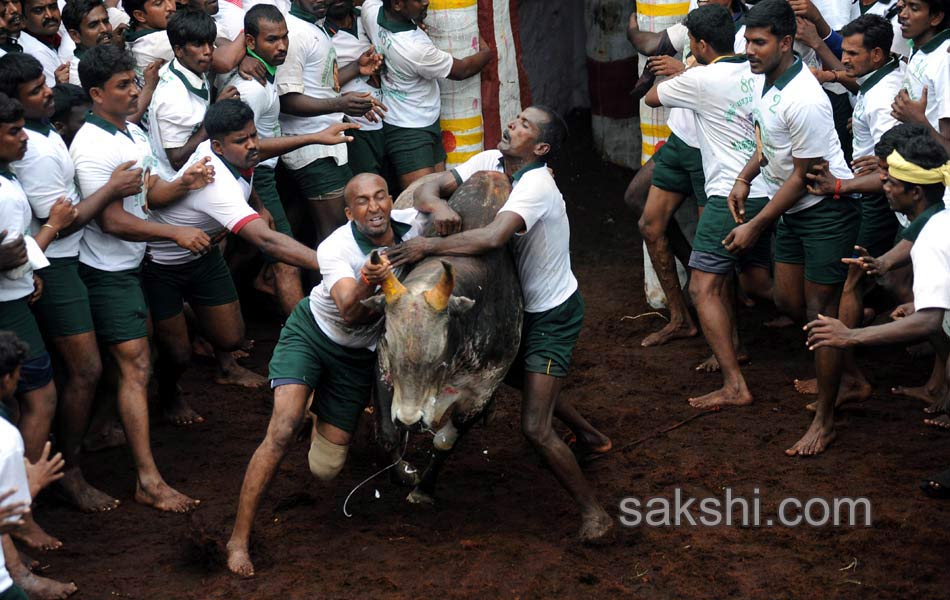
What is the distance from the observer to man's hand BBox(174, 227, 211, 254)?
7.42m

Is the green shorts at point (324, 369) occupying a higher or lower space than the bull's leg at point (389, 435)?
higher

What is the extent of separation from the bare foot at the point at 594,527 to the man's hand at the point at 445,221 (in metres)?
1.72

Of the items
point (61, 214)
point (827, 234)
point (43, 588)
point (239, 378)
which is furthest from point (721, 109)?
point (43, 588)

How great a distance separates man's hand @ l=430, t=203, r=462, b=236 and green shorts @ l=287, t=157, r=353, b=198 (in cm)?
295

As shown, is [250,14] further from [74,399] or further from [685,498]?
[685,498]

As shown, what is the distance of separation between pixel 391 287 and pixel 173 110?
2.89m

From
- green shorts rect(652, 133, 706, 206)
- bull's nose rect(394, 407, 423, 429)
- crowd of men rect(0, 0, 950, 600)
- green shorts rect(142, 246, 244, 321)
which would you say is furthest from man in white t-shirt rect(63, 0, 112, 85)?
green shorts rect(652, 133, 706, 206)

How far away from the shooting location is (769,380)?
29.5 ft

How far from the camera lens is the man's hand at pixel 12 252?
634 cm

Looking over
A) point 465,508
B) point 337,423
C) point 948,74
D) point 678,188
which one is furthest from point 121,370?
point 948,74

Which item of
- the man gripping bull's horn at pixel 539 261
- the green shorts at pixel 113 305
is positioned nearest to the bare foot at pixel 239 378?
the green shorts at pixel 113 305

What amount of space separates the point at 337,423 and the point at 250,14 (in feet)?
10.4

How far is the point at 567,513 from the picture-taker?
734 centimetres

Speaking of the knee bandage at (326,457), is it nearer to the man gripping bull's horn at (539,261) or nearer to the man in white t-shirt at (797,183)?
the man gripping bull's horn at (539,261)
